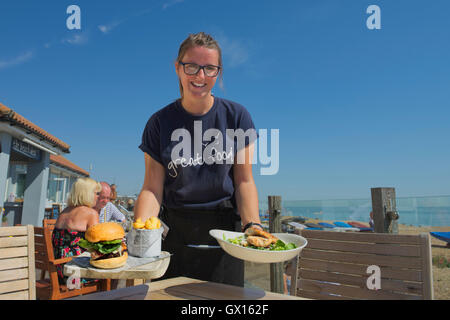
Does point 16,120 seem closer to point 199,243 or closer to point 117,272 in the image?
point 199,243

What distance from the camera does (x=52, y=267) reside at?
10.7 ft

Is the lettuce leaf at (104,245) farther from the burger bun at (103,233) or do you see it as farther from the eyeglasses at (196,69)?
the eyeglasses at (196,69)

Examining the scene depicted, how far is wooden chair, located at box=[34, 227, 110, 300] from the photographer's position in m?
3.26

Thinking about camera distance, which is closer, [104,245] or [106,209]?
[104,245]

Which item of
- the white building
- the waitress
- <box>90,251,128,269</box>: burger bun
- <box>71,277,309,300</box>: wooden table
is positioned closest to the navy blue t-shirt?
the waitress

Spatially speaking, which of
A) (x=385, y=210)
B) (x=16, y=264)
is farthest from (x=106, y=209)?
(x=385, y=210)

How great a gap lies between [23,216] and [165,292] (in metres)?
11.5

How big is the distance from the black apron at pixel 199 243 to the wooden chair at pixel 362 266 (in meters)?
0.56

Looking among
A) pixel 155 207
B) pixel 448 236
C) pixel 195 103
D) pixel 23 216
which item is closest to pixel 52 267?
pixel 155 207

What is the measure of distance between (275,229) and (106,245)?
4541 mm

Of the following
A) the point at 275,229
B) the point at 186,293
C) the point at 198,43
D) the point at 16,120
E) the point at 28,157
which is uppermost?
the point at 16,120

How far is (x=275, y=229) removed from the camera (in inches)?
214

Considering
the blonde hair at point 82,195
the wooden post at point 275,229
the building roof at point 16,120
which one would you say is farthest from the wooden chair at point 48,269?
the building roof at point 16,120
